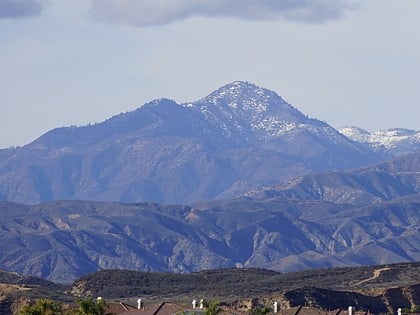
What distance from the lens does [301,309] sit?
5330 inches

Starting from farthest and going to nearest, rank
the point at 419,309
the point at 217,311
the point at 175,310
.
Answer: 1. the point at 419,309
2. the point at 175,310
3. the point at 217,311

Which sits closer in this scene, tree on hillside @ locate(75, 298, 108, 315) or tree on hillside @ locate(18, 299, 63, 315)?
tree on hillside @ locate(75, 298, 108, 315)

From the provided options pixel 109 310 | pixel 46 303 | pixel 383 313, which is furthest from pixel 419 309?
pixel 46 303

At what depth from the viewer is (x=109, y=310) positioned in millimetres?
130000

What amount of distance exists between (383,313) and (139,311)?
81.4 metres

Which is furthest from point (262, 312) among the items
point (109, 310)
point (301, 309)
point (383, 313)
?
point (383, 313)

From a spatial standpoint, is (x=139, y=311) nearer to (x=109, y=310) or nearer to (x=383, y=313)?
(x=109, y=310)

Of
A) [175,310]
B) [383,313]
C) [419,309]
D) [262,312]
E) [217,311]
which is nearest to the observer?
[217,311]

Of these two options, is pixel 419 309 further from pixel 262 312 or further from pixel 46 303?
pixel 46 303

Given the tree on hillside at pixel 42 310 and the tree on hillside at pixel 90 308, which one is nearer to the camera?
the tree on hillside at pixel 90 308

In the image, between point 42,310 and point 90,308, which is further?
point 42,310

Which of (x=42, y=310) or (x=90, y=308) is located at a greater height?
(x=42, y=310)

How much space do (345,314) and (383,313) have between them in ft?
225

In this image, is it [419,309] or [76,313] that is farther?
[419,309]
